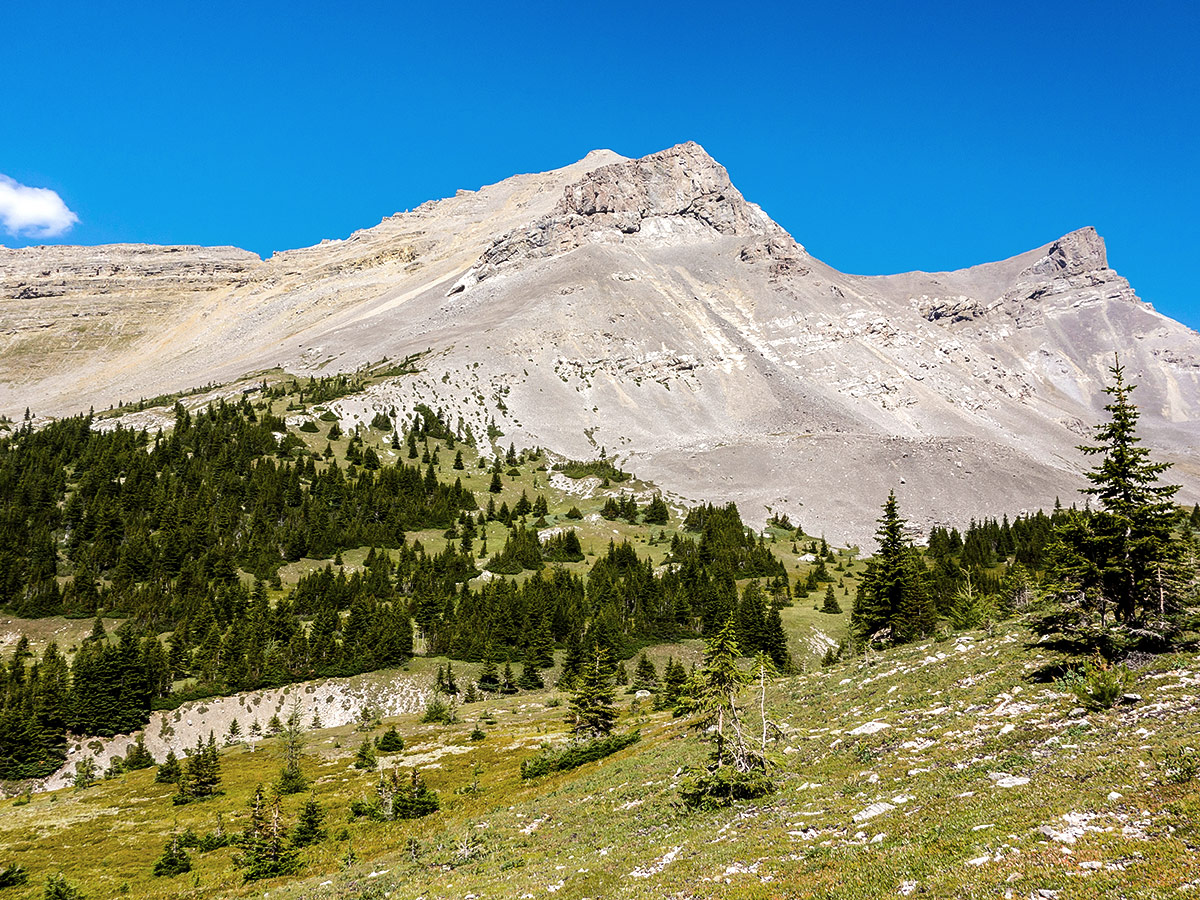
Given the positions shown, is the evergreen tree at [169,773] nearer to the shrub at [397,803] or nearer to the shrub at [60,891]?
the shrub at [397,803]

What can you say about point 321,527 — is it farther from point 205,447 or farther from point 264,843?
point 264,843

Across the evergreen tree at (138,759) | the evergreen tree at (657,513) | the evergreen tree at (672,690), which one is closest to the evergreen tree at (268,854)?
the evergreen tree at (672,690)

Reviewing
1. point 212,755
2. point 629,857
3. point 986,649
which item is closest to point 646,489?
point 212,755

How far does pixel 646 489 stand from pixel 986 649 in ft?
477

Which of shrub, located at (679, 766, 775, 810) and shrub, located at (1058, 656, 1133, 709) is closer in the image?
shrub, located at (1058, 656, 1133, 709)

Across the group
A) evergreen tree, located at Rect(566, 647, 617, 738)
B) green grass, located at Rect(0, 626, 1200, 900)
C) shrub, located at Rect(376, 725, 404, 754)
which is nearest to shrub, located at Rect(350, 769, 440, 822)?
green grass, located at Rect(0, 626, 1200, 900)

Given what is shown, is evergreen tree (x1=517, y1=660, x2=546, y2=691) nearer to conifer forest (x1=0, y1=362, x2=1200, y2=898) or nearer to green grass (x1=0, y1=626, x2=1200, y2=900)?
conifer forest (x1=0, y1=362, x2=1200, y2=898)

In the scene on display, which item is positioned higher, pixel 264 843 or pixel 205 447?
pixel 205 447

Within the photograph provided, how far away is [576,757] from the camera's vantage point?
43.8 metres

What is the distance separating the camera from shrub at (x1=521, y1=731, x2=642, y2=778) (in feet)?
143

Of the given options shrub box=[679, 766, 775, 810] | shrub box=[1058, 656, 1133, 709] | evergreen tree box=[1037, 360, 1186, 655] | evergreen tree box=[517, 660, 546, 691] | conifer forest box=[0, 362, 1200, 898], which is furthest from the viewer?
evergreen tree box=[517, 660, 546, 691]

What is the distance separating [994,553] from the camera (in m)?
134

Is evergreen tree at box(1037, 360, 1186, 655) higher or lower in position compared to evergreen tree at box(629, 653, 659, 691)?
higher

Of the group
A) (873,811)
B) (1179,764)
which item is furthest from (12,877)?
(1179,764)
